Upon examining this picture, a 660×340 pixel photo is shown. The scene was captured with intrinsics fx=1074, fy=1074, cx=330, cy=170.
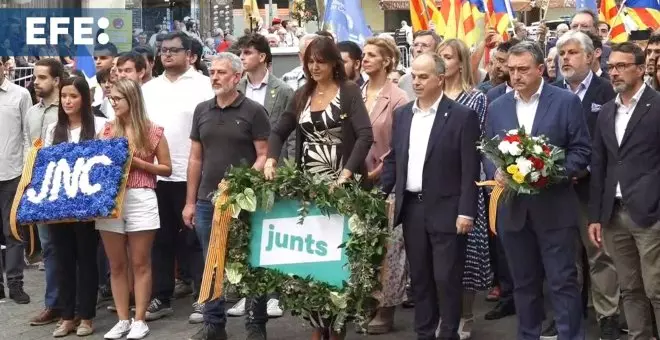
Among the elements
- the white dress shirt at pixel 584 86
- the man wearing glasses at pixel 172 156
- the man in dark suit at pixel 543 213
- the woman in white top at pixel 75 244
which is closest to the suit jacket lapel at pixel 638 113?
the man in dark suit at pixel 543 213

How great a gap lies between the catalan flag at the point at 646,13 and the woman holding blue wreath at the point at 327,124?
19.6 feet

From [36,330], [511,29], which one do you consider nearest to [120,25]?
[511,29]

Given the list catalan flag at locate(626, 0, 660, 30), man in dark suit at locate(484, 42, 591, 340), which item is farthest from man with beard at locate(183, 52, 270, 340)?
catalan flag at locate(626, 0, 660, 30)

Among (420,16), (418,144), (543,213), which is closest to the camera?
(543,213)

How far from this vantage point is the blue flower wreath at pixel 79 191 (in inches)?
311

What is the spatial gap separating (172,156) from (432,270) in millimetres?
2721

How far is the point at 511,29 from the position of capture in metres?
14.3

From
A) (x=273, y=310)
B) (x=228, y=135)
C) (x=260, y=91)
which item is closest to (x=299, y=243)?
(x=228, y=135)

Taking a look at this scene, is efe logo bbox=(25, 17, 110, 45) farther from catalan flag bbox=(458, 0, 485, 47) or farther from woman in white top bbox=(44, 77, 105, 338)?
woman in white top bbox=(44, 77, 105, 338)

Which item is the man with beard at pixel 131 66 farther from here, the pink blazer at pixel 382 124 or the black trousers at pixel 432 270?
the black trousers at pixel 432 270

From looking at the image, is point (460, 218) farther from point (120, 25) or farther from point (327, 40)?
point (120, 25)

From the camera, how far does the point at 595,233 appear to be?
7.00 m

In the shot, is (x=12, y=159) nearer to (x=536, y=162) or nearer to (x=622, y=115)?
(x=536, y=162)

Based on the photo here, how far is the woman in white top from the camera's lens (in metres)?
8.42
